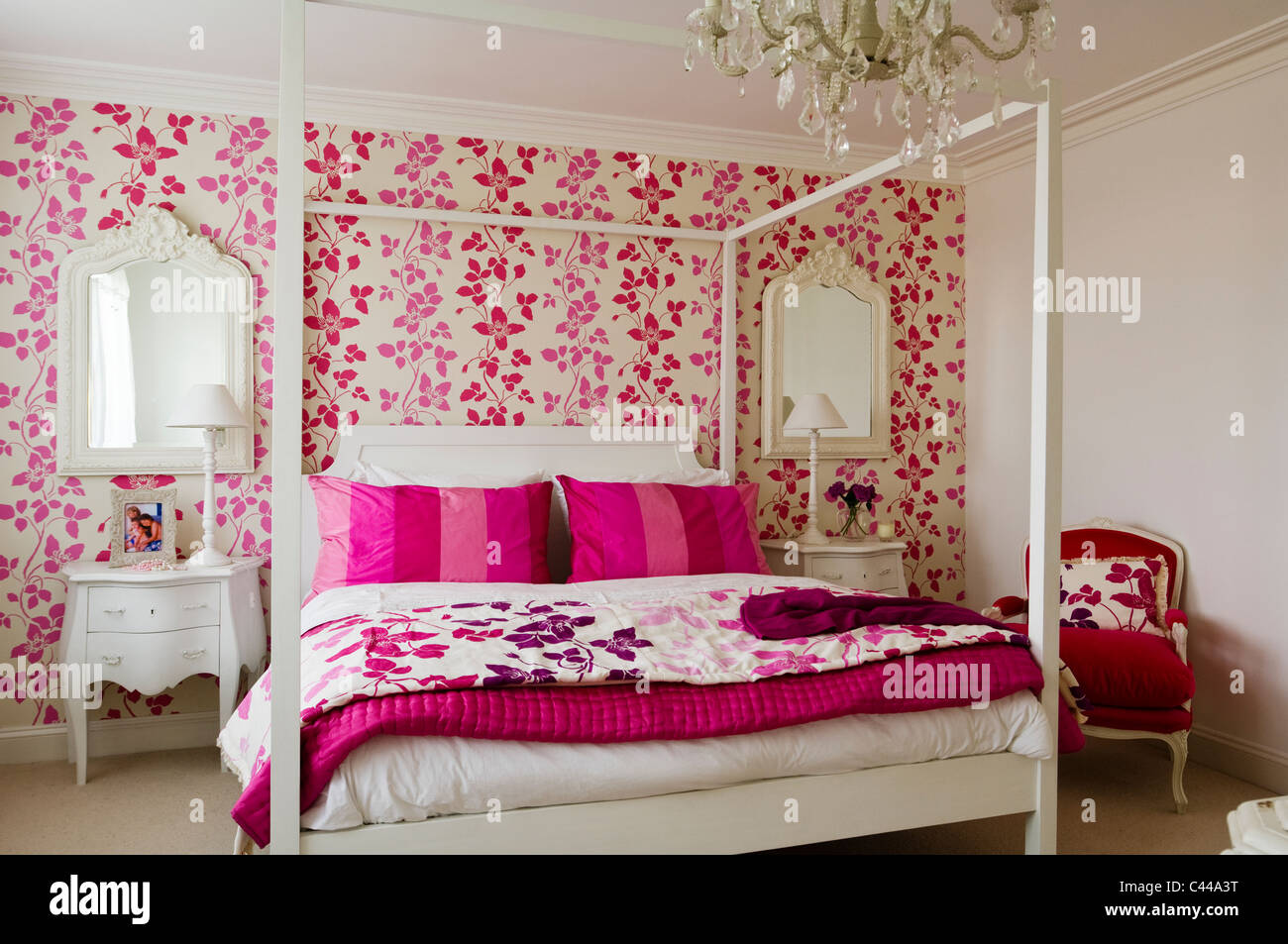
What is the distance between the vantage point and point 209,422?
3.33 meters

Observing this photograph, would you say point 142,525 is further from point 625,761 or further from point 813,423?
point 813,423

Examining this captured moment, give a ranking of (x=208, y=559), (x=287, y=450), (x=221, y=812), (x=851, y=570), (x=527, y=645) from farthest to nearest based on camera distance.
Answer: (x=851, y=570) → (x=208, y=559) → (x=221, y=812) → (x=527, y=645) → (x=287, y=450)

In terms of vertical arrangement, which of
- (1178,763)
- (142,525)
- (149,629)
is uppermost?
(142,525)

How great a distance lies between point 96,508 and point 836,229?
3.44 meters

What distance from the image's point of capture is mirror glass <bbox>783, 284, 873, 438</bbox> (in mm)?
4402

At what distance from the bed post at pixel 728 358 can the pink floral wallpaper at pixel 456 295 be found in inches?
3.4

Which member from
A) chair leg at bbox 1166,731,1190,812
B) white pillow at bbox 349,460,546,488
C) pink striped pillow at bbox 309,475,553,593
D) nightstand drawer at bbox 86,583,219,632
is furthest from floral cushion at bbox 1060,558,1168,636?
nightstand drawer at bbox 86,583,219,632

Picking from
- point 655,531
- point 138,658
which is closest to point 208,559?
point 138,658

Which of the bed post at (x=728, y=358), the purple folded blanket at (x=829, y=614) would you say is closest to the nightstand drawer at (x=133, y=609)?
the purple folded blanket at (x=829, y=614)

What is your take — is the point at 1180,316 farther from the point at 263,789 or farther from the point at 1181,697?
the point at 263,789

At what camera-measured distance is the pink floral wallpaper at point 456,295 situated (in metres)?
3.45

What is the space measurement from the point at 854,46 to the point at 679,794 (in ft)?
5.11
